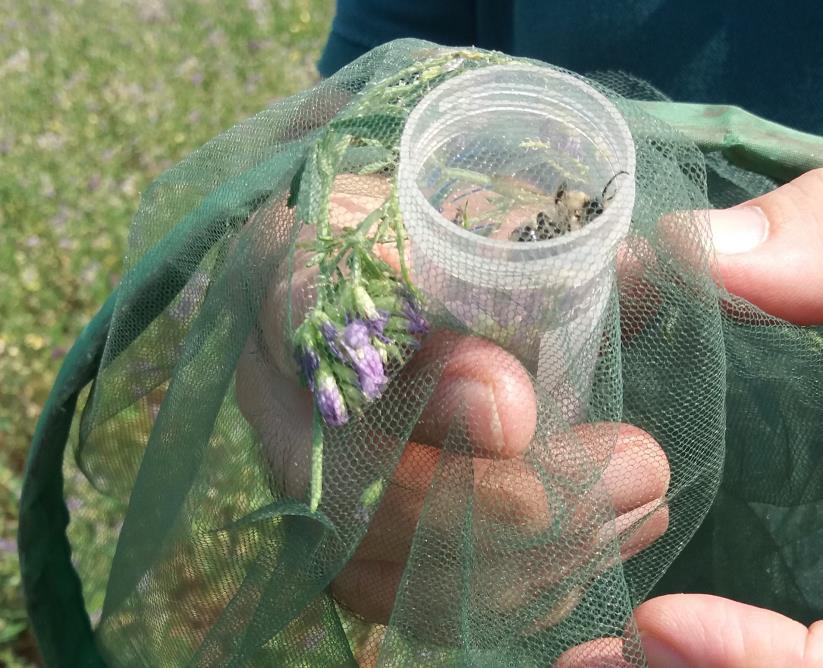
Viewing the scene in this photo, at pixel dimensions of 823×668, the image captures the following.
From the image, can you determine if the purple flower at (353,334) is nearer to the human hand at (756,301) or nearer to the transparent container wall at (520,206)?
the transparent container wall at (520,206)

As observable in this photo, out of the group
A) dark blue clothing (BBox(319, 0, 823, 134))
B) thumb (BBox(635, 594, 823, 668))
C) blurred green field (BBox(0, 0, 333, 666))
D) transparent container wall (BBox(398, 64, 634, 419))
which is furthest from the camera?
blurred green field (BBox(0, 0, 333, 666))

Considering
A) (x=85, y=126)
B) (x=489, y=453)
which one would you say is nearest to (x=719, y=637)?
(x=489, y=453)

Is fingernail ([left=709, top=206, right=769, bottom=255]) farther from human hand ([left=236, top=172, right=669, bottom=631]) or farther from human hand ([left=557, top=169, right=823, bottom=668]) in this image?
human hand ([left=236, top=172, right=669, bottom=631])

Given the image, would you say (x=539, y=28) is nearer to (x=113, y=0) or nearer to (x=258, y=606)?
(x=258, y=606)

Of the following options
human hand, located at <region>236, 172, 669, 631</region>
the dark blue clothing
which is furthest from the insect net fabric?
the dark blue clothing

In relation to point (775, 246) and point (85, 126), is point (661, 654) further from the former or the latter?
point (85, 126)
